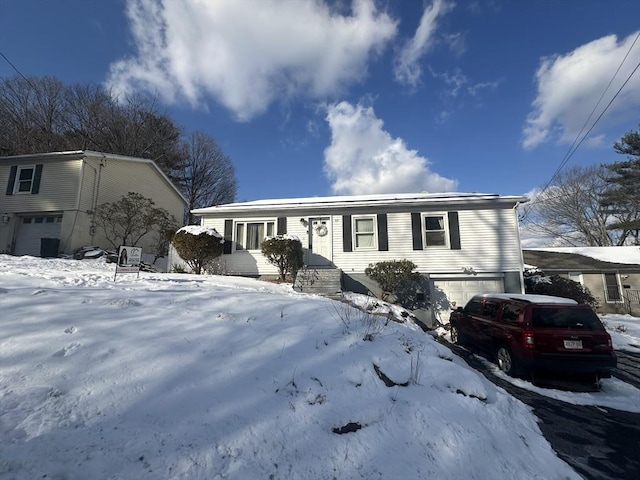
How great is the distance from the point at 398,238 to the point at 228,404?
37.2ft

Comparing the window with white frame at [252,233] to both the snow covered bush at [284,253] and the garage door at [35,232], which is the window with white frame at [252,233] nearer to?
the snow covered bush at [284,253]

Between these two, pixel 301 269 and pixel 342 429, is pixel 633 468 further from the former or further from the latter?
pixel 301 269

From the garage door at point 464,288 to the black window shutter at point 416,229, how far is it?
1632mm

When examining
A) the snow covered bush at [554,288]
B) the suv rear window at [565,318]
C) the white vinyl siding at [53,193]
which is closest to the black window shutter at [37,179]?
the white vinyl siding at [53,193]

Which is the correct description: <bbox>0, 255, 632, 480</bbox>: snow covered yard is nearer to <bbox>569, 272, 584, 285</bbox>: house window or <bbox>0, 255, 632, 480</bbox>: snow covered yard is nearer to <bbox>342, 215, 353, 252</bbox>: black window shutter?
<bbox>342, 215, 353, 252</bbox>: black window shutter

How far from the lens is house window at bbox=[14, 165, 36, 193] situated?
54.9ft

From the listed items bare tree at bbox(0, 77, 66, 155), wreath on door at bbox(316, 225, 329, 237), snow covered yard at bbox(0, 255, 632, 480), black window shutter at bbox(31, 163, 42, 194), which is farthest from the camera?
bare tree at bbox(0, 77, 66, 155)

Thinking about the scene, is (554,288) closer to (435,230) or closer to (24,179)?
(435,230)

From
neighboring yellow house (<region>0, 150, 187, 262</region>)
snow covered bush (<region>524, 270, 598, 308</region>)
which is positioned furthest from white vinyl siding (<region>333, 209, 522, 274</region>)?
neighboring yellow house (<region>0, 150, 187, 262</region>)

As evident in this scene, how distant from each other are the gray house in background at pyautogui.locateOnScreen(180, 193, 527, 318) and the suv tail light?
21.9 ft

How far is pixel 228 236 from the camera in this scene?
46.4ft

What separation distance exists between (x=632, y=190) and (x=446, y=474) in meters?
33.0

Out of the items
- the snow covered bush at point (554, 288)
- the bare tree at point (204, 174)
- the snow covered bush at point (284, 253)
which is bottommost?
the snow covered bush at point (554, 288)

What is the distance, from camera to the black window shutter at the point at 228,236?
14.0m
